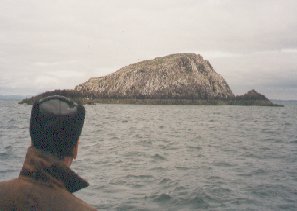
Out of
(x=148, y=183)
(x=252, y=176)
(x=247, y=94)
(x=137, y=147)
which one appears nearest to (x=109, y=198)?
(x=148, y=183)

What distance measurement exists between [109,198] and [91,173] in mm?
4012

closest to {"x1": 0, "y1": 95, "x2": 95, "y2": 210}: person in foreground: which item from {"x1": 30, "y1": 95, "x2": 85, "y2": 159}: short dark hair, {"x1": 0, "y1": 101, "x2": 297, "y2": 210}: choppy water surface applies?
{"x1": 30, "y1": 95, "x2": 85, "y2": 159}: short dark hair

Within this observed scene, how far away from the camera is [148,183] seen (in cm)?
1562

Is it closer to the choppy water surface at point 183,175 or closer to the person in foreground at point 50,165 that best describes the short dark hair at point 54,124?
the person in foreground at point 50,165

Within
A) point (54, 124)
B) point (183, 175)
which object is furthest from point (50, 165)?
point (183, 175)

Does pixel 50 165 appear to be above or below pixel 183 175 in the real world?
above

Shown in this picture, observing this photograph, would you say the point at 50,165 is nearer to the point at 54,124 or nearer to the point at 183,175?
the point at 54,124

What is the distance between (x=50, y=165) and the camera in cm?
272

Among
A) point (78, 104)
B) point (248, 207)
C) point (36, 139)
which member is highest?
point (78, 104)

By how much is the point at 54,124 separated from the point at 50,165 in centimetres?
28

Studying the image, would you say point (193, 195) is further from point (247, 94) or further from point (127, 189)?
point (247, 94)

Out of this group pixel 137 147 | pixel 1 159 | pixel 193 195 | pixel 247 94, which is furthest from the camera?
pixel 247 94

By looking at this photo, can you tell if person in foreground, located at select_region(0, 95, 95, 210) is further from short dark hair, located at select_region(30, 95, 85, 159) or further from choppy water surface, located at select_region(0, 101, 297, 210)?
choppy water surface, located at select_region(0, 101, 297, 210)

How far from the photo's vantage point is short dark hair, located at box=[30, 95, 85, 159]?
2.79m
